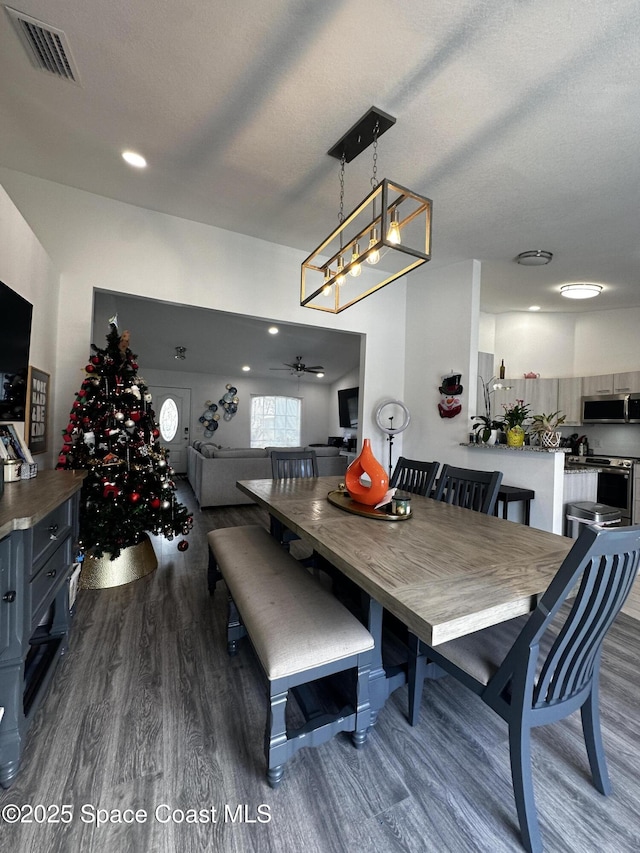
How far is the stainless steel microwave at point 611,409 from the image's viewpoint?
14.8 feet

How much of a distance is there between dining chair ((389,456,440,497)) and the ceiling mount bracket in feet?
6.94

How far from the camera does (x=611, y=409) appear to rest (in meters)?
4.68

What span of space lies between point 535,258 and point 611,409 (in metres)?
2.42

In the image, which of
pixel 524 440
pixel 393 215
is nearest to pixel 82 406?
pixel 393 215

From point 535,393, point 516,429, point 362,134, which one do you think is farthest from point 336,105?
point 535,393

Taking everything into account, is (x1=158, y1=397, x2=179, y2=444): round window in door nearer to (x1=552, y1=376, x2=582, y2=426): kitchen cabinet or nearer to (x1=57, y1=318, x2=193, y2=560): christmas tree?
(x1=57, y1=318, x2=193, y2=560): christmas tree

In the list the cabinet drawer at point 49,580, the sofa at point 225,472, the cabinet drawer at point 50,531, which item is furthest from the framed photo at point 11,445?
the sofa at point 225,472

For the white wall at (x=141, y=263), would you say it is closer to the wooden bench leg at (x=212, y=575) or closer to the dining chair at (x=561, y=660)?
the wooden bench leg at (x=212, y=575)

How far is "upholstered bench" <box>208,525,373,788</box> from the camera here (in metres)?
1.18

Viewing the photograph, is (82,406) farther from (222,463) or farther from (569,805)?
(569,805)

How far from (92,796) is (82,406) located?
2.24 meters

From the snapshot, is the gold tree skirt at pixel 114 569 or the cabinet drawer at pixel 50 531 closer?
the cabinet drawer at pixel 50 531

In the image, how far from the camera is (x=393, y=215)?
1.91 meters

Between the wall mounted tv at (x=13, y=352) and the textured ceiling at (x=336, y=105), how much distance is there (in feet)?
4.01
